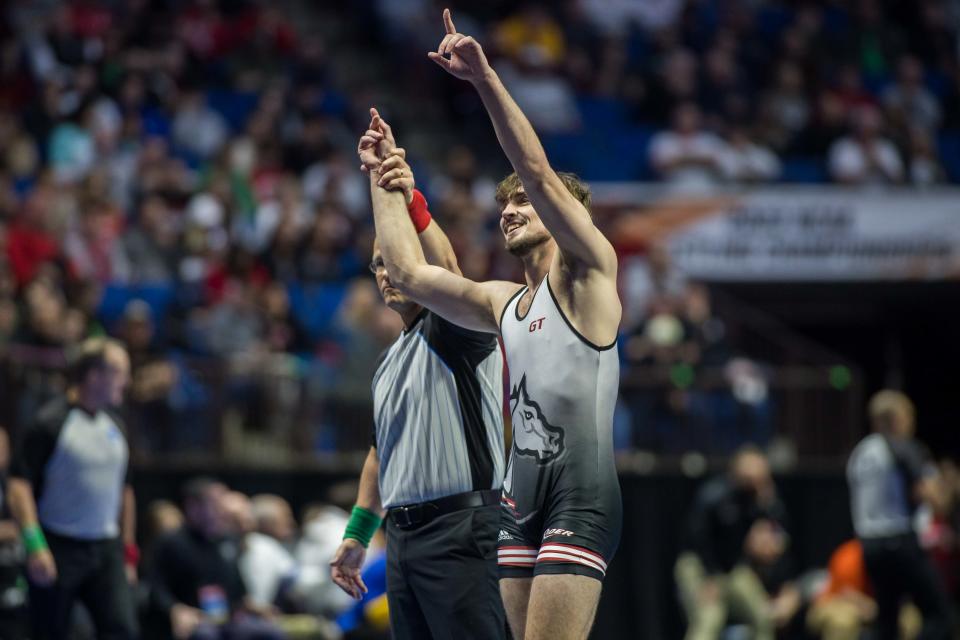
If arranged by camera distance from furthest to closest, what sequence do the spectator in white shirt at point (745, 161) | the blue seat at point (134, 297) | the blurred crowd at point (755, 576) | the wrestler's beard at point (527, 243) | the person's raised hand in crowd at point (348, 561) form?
1. the spectator in white shirt at point (745, 161)
2. the blue seat at point (134, 297)
3. the blurred crowd at point (755, 576)
4. the person's raised hand in crowd at point (348, 561)
5. the wrestler's beard at point (527, 243)

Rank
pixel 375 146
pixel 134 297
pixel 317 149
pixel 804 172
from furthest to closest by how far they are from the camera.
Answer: pixel 804 172 < pixel 317 149 < pixel 134 297 < pixel 375 146

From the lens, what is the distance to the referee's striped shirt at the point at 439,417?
19.2ft

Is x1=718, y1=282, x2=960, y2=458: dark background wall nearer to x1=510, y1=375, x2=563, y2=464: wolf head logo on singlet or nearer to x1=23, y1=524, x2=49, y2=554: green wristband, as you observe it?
x1=23, y1=524, x2=49, y2=554: green wristband

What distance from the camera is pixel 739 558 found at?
13.0m

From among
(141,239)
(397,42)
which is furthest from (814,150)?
(141,239)

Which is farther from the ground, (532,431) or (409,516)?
(532,431)

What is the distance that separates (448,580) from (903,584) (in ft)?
23.0

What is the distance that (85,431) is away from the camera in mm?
8969

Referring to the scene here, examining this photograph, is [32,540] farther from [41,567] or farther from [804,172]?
[804,172]

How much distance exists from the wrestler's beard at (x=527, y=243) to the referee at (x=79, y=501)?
3.87 metres

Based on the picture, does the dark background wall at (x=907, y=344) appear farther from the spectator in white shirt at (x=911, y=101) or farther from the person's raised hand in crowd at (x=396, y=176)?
the person's raised hand in crowd at (x=396, y=176)

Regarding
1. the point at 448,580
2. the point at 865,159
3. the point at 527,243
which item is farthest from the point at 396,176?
the point at 865,159

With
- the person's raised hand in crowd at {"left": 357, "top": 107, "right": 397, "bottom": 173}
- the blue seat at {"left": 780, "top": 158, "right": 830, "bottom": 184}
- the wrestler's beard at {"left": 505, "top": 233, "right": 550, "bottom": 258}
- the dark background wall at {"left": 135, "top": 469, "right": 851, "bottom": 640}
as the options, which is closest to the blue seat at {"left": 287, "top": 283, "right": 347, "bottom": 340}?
the dark background wall at {"left": 135, "top": 469, "right": 851, "bottom": 640}

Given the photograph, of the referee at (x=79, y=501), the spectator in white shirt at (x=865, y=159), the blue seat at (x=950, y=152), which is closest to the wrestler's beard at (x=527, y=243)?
the referee at (x=79, y=501)
